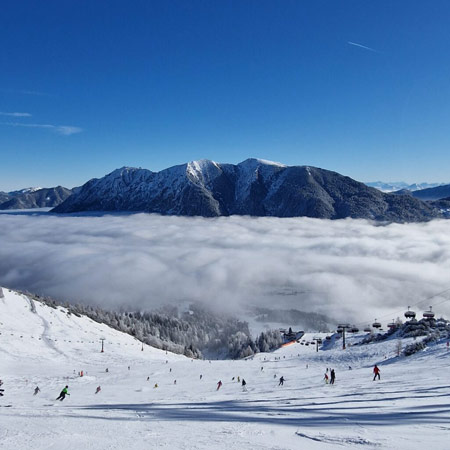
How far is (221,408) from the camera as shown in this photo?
2397cm

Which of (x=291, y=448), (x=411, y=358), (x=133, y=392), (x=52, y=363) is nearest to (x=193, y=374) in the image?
(x=133, y=392)

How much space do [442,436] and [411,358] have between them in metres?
35.2

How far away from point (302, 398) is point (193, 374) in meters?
26.9

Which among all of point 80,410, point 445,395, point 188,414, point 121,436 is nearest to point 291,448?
point 121,436

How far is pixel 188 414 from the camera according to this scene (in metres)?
22.2

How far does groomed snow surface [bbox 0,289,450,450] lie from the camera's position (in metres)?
14.1

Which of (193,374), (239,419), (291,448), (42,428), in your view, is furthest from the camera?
(193,374)

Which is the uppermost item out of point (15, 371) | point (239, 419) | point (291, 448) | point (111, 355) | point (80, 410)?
point (291, 448)

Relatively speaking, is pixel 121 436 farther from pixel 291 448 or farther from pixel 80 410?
pixel 80 410

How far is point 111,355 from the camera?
67.8 m

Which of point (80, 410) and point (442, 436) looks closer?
point (442, 436)

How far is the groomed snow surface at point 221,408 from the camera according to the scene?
1411 cm

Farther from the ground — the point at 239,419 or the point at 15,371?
the point at 239,419

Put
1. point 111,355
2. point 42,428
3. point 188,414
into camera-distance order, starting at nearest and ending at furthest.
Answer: point 42,428 < point 188,414 < point 111,355
